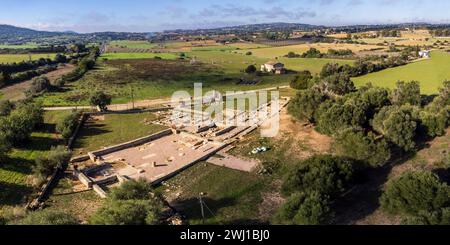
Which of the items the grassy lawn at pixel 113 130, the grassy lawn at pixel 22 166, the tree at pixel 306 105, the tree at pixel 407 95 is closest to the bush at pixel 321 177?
the tree at pixel 306 105

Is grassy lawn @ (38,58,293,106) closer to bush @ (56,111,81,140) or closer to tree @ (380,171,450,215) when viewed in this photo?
bush @ (56,111,81,140)

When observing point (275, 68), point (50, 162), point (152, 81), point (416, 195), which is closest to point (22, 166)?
point (50, 162)

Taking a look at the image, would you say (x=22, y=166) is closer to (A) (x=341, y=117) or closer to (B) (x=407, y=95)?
(A) (x=341, y=117)

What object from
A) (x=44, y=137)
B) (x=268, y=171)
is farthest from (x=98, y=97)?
(x=268, y=171)

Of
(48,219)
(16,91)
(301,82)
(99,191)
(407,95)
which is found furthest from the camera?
(16,91)

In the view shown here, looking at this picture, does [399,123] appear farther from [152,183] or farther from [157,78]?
[157,78]

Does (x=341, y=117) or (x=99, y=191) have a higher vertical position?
(x=341, y=117)
